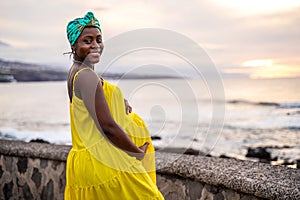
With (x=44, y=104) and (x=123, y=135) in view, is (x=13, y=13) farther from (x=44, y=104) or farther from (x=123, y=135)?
(x=44, y=104)

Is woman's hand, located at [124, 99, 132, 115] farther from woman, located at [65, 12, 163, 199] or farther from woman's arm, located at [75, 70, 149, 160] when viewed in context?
woman's arm, located at [75, 70, 149, 160]

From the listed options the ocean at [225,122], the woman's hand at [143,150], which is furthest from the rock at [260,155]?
the woman's hand at [143,150]

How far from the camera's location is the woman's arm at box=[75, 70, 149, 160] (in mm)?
1807

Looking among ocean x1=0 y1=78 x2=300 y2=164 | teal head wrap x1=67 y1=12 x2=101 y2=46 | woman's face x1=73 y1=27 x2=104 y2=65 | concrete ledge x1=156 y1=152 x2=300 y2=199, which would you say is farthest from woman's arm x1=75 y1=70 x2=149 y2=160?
ocean x1=0 y1=78 x2=300 y2=164

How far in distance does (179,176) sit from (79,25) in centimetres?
168

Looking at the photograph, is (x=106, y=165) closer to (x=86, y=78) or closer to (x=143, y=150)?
(x=143, y=150)

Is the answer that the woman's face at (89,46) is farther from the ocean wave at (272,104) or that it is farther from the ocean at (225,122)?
the ocean wave at (272,104)

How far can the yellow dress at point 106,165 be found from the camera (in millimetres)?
1908

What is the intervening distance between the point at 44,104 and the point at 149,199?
3166 centimetres

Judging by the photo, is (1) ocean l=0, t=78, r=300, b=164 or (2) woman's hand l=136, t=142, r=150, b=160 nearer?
(2) woman's hand l=136, t=142, r=150, b=160

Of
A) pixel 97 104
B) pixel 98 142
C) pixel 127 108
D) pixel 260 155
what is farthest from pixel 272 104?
pixel 97 104

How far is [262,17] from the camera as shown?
21.5 meters

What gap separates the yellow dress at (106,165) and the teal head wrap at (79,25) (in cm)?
26

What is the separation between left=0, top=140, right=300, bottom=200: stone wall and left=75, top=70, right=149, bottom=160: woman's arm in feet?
3.67
